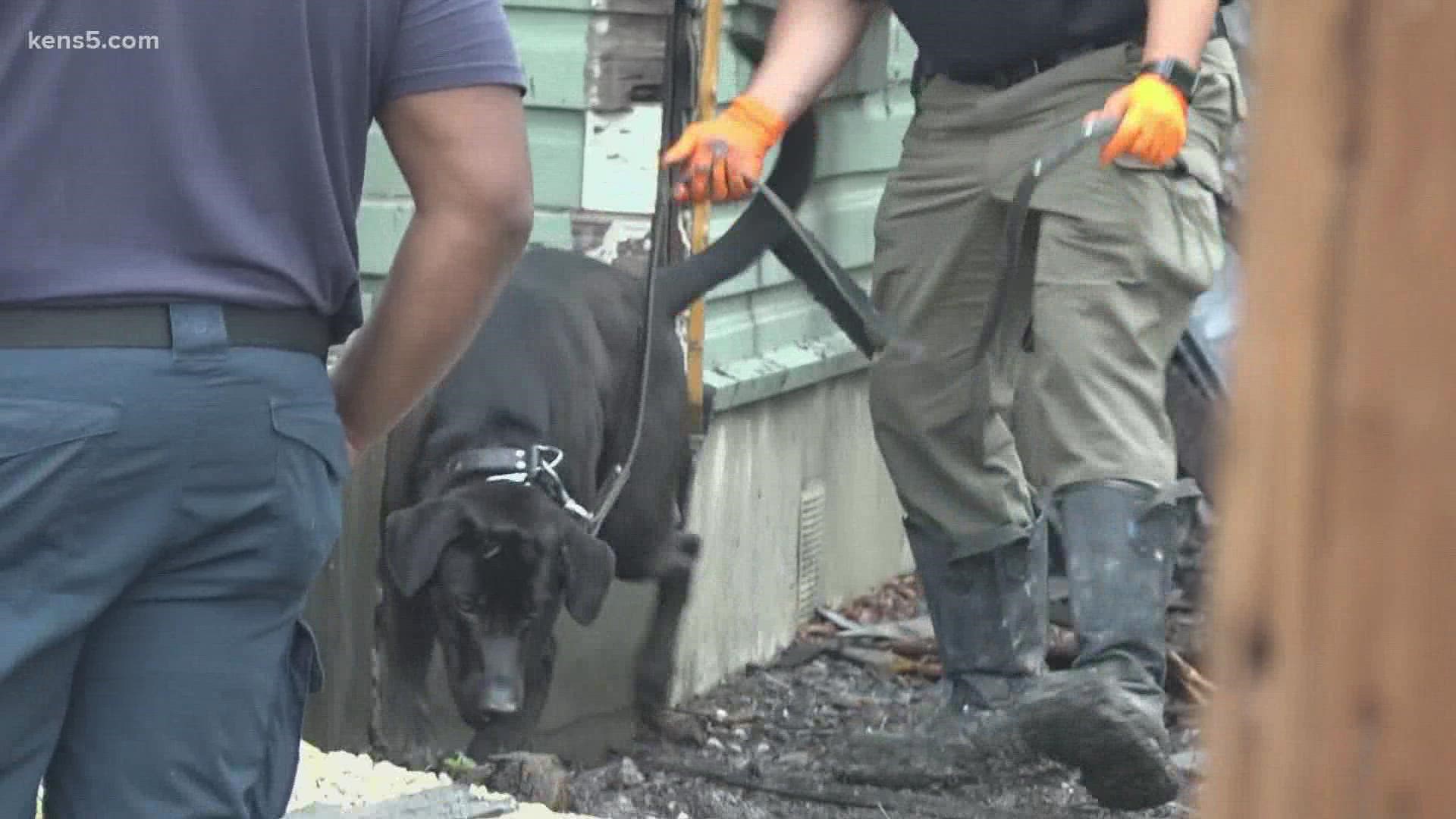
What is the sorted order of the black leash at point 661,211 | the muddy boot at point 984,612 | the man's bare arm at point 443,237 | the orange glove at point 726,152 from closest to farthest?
the man's bare arm at point 443,237
the orange glove at point 726,152
the muddy boot at point 984,612
the black leash at point 661,211

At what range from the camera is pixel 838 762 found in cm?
532

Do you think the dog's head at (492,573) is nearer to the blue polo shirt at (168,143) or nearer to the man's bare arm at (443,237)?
the man's bare arm at (443,237)

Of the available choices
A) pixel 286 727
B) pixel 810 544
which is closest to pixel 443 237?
pixel 286 727

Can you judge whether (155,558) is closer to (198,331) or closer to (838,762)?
(198,331)

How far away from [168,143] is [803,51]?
2.95 m

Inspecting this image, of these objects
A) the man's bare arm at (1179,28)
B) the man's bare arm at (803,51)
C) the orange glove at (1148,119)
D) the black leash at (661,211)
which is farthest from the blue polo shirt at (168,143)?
the black leash at (661,211)

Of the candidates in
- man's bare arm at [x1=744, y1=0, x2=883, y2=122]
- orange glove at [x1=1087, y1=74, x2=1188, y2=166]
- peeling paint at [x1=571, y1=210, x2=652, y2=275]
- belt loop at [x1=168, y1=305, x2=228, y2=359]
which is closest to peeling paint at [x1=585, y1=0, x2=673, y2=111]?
peeling paint at [x1=571, y1=210, x2=652, y2=275]

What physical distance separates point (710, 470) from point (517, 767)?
1517 mm

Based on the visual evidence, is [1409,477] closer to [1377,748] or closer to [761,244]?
[1377,748]

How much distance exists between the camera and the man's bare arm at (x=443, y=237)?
2.50 metres

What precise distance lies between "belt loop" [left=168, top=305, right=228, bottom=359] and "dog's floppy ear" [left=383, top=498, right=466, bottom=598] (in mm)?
3029

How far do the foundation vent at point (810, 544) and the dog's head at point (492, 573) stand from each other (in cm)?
144

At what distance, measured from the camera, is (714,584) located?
251 inches

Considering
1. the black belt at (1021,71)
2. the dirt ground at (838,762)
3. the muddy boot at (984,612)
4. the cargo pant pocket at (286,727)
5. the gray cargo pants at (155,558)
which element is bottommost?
the dirt ground at (838,762)
